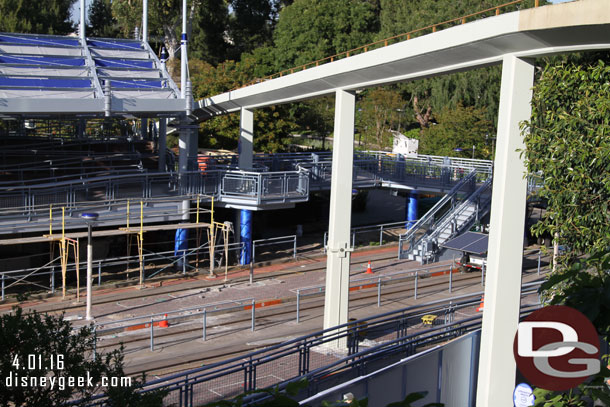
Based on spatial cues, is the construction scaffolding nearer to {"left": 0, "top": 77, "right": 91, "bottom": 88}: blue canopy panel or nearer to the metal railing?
{"left": 0, "top": 77, "right": 91, "bottom": 88}: blue canopy panel

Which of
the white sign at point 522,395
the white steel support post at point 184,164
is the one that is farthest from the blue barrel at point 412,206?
the white sign at point 522,395

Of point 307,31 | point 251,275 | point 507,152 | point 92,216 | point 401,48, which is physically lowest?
point 251,275

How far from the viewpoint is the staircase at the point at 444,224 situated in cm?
3030

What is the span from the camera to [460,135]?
153ft

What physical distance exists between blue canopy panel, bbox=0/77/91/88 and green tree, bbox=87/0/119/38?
4038 centimetres

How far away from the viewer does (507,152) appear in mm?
12398

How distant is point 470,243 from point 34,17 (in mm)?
A: 41342

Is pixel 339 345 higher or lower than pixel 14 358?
lower

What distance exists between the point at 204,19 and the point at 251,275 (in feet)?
132

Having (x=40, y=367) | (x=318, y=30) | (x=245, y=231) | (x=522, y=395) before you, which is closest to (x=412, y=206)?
(x=245, y=231)

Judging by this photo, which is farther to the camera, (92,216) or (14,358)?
(92,216)

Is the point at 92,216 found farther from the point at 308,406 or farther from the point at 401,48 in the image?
the point at 308,406

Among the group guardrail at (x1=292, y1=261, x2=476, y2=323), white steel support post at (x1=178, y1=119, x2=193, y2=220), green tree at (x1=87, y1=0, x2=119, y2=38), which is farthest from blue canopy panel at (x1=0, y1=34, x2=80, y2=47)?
green tree at (x1=87, y1=0, x2=119, y2=38)

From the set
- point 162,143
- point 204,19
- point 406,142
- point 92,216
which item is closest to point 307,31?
point 204,19
